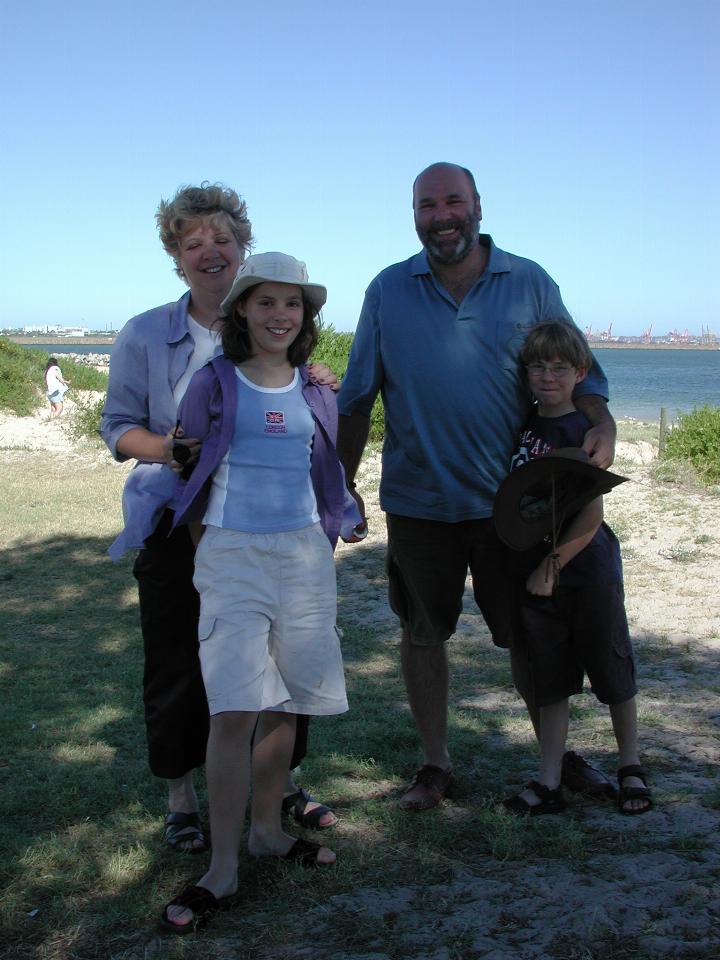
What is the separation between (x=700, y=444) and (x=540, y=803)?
372 inches

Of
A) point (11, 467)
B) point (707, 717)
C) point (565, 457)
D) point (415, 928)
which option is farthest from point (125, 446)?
point (11, 467)

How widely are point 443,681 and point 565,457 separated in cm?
103

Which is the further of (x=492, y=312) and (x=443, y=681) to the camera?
(x=443, y=681)

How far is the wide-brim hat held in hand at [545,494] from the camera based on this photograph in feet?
10.9

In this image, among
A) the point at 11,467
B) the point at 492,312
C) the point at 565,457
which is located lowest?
the point at 11,467

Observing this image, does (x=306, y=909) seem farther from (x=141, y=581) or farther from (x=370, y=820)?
(x=141, y=581)

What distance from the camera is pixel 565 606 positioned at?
3525 mm

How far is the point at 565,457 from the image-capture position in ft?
10.8

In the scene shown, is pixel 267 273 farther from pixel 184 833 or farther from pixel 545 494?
pixel 184 833

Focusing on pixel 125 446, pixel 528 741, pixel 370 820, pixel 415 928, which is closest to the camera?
pixel 415 928

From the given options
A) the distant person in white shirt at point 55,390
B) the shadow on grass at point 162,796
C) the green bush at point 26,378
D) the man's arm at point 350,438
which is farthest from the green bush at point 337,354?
the man's arm at point 350,438

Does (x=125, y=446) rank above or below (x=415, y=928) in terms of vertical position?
above

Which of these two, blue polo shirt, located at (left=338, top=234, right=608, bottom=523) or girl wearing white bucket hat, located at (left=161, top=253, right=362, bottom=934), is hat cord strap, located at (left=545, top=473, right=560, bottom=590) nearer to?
blue polo shirt, located at (left=338, top=234, right=608, bottom=523)

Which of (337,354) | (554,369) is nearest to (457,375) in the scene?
(554,369)
